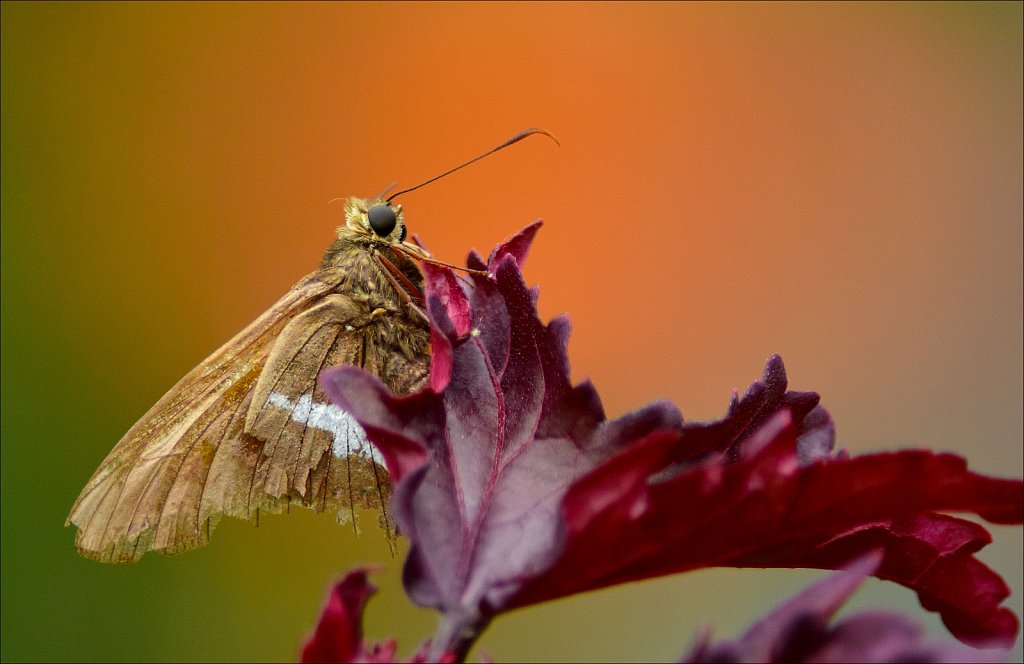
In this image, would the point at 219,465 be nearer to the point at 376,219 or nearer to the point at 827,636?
the point at 376,219

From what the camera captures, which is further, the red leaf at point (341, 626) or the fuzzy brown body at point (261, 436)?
the fuzzy brown body at point (261, 436)

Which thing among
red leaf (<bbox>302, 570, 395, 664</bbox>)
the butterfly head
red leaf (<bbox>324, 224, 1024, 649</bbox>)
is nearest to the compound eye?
the butterfly head

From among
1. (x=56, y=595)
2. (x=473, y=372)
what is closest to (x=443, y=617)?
(x=473, y=372)

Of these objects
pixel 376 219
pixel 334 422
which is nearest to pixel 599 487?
pixel 334 422

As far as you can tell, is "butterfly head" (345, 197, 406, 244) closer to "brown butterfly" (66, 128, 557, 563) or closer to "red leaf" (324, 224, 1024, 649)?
"brown butterfly" (66, 128, 557, 563)

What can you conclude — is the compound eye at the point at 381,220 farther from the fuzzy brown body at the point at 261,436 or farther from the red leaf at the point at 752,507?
the red leaf at the point at 752,507

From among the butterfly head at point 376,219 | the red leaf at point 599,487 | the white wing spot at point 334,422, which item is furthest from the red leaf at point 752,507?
the butterfly head at point 376,219
